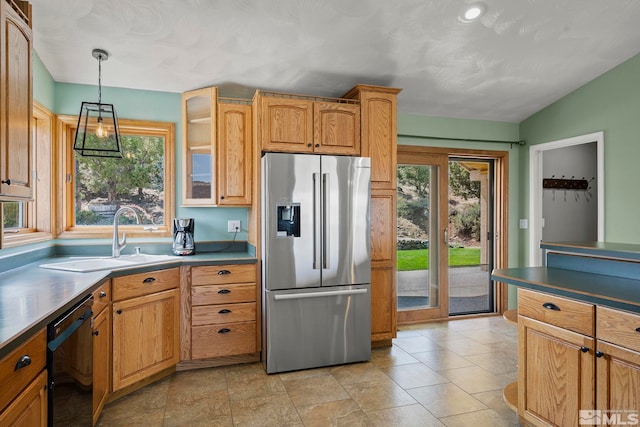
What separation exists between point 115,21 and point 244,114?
45.5 inches

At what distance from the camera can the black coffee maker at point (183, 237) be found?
3.35 metres

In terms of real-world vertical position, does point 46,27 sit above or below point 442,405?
above

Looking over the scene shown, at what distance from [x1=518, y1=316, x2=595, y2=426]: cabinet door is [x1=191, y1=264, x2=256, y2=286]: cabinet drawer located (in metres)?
2.01

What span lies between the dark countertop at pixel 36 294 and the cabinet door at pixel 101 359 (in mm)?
269

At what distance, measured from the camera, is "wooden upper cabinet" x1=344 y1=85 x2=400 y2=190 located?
135 inches

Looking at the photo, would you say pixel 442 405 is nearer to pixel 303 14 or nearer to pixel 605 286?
pixel 605 286

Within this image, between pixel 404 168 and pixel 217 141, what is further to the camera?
pixel 404 168

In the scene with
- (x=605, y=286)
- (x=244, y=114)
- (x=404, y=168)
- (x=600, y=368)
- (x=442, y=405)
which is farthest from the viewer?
(x=404, y=168)

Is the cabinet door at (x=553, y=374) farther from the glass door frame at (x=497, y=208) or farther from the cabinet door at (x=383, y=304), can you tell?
the glass door frame at (x=497, y=208)

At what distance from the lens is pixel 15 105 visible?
5.94 ft

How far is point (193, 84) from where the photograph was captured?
133 inches

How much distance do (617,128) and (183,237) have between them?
4139mm

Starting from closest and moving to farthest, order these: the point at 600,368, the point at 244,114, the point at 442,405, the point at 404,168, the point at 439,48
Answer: the point at 600,368 → the point at 442,405 → the point at 439,48 → the point at 244,114 → the point at 404,168

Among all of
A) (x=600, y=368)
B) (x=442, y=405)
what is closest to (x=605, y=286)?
(x=600, y=368)
